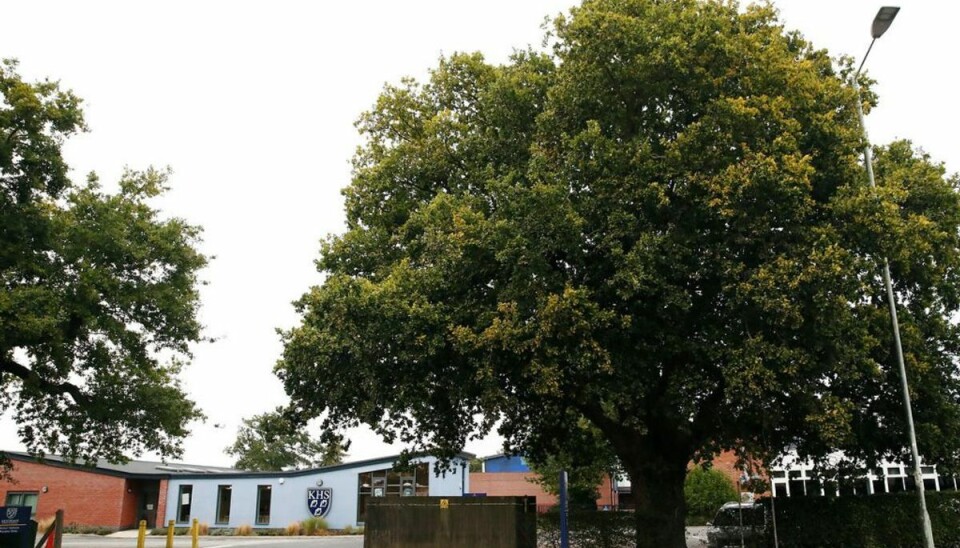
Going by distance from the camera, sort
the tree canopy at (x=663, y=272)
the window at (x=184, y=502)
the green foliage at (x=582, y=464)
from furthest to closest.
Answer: the window at (x=184, y=502)
the green foliage at (x=582, y=464)
the tree canopy at (x=663, y=272)

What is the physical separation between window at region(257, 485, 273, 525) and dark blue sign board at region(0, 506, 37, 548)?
2625cm

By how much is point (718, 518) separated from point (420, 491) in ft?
68.0

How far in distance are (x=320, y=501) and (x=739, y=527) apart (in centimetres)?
2580

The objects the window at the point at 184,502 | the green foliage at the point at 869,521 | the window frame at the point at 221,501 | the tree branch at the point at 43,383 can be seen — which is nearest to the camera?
the green foliage at the point at 869,521

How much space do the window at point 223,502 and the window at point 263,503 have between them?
1.86 meters

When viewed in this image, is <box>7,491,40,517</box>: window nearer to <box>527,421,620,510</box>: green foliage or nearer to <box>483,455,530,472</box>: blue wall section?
<box>527,421,620,510</box>: green foliage

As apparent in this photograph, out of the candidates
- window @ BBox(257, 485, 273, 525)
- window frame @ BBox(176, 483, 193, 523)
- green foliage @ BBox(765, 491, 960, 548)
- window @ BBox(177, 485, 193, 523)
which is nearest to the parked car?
green foliage @ BBox(765, 491, 960, 548)

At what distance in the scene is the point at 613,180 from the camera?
48.4ft

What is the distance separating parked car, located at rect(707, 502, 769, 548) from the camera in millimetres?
21094

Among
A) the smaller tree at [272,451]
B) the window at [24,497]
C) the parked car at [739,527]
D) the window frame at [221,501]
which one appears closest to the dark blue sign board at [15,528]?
the parked car at [739,527]

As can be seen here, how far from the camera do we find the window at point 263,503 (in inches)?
1646

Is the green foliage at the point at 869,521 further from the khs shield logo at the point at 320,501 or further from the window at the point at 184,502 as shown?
the window at the point at 184,502

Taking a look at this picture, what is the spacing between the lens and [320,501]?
4109 cm

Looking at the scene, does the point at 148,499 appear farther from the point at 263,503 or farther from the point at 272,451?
the point at 272,451
